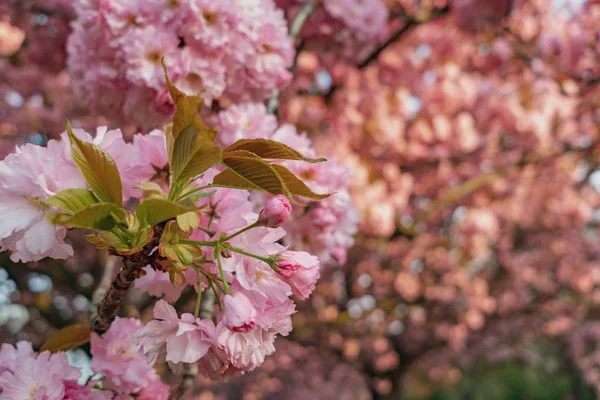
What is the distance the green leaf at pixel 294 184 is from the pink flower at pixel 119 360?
1.21 ft

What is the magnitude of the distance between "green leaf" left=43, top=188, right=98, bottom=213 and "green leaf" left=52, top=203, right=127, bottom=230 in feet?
0.04

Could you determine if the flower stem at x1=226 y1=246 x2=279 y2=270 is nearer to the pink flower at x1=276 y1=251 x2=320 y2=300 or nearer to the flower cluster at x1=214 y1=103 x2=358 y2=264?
the pink flower at x1=276 y1=251 x2=320 y2=300

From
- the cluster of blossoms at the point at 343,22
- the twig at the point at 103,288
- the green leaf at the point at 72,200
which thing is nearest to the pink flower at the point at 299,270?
the green leaf at the point at 72,200

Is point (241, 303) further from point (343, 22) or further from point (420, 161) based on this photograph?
point (420, 161)

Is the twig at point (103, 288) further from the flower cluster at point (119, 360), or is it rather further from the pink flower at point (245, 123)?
the pink flower at point (245, 123)

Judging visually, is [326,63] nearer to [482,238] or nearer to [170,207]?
[170,207]

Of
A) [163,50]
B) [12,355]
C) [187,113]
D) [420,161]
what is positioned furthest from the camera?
[420,161]

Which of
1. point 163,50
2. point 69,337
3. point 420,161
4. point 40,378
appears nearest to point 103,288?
point 69,337

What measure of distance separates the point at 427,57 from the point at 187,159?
3.18 m

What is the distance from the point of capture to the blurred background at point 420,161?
2.18 m

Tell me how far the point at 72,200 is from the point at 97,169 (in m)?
0.04

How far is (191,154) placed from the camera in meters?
0.57

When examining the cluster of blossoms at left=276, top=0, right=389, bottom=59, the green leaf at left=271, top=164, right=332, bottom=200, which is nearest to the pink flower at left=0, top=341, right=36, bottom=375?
the green leaf at left=271, top=164, right=332, bottom=200

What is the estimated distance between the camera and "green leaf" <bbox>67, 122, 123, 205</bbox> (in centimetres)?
59
